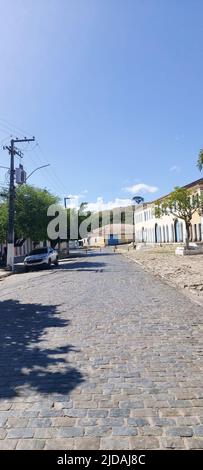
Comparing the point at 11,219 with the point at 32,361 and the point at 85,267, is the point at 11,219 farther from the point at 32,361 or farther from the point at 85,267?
the point at 32,361

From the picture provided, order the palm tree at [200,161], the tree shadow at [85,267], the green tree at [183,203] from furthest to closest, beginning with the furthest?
the green tree at [183,203] < the tree shadow at [85,267] < the palm tree at [200,161]

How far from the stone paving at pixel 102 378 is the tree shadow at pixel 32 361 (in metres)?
0.01

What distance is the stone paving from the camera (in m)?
3.51

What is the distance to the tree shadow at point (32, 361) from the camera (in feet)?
15.3

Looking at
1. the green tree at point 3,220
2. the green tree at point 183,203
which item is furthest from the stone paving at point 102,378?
the green tree at point 183,203

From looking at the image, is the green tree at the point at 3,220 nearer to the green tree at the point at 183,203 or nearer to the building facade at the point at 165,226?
the green tree at the point at 183,203

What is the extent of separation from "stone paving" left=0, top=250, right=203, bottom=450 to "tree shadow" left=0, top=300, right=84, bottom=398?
0.04 feet

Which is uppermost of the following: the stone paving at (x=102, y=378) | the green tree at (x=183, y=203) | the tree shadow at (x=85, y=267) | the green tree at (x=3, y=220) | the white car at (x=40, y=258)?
the green tree at (x=183, y=203)

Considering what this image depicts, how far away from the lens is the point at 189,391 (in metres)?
4.44

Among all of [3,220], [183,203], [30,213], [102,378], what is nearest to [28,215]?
[30,213]
